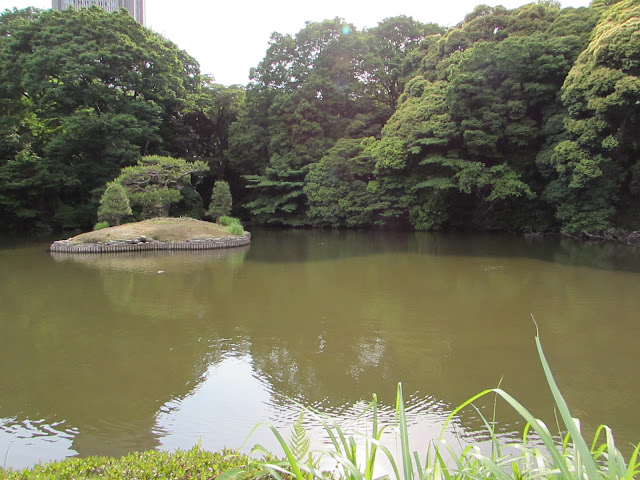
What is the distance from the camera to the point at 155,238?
11.8 metres

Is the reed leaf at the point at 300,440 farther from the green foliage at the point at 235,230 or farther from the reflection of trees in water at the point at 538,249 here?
the green foliage at the point at 235,230

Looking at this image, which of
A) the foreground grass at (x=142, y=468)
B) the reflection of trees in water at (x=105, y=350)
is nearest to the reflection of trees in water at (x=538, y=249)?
the reflection of trees in water at (x=105, y=350)

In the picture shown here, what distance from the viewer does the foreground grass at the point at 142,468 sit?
2031mm

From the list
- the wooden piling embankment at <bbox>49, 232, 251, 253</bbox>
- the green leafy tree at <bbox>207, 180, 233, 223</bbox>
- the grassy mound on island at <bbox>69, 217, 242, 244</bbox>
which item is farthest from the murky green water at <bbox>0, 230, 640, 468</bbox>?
the green leafy tree at <bbox>207, 180, 233, 223</bbox>

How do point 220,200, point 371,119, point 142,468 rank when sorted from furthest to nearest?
point 371,119 < point 220,200 < point 142,468

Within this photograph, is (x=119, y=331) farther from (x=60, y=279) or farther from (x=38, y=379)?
(x=60, y=279)

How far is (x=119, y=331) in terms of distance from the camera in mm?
5098

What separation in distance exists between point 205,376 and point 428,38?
17425 mm

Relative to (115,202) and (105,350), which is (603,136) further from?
(115,202)

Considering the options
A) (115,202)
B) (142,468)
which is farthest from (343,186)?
(142,468)

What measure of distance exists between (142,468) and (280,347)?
2547 mm

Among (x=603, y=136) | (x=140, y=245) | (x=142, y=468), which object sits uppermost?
(x=603, y=136)

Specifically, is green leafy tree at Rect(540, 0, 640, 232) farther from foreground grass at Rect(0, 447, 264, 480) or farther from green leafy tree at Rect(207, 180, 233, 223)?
foreground grass at Rect(0, 447, 264, 480)

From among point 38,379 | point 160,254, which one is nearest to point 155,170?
point 160,254
